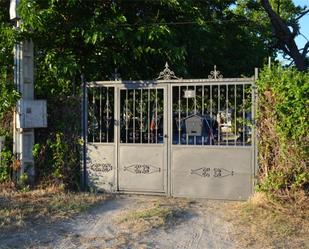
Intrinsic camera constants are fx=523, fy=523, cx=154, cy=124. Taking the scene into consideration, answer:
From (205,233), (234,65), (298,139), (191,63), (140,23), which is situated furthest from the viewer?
(234,65)

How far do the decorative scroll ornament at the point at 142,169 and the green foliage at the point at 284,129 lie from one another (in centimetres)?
200

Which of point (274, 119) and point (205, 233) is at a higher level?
point (274, 119)

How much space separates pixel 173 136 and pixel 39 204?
261 cm

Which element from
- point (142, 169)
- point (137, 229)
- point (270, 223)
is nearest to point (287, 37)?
point (142, 169)

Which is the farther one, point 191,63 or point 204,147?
point 191,63

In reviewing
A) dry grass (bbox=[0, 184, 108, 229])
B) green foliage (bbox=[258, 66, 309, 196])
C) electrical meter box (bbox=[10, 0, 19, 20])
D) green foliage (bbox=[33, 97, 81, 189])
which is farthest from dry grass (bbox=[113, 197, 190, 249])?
electrical meter box (bbox=[10, 0, 19, 20])

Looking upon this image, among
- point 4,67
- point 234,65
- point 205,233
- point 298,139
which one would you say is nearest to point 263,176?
point 298,139

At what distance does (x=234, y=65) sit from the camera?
16359mm

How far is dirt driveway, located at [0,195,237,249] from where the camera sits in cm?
672

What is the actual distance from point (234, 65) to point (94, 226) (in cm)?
1004

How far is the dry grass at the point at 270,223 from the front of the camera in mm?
6730

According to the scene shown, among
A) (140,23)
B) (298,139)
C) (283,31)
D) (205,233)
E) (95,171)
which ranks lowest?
(205,233)

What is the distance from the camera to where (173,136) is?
369 inches

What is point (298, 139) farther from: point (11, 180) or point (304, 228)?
point (11, 180)
